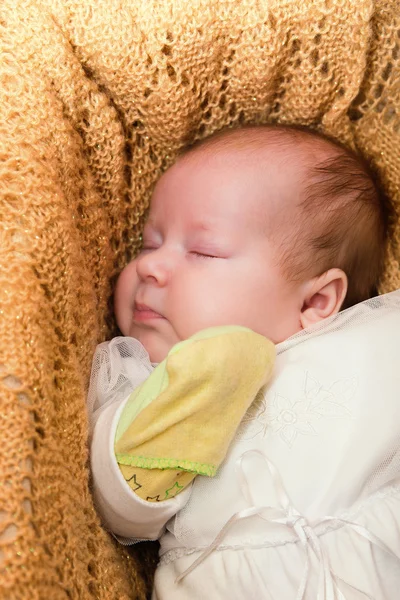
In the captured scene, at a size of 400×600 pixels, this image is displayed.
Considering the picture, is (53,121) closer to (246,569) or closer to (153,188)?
(153,188)

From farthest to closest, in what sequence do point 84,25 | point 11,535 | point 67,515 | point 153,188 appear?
1. point 153,188
2. point 84,25
3. point 67,515
4. point 11,535

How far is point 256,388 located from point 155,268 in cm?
33

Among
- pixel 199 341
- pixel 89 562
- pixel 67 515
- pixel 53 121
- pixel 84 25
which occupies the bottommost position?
pixel 89 562

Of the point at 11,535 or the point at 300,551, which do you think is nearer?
the point at 11,535

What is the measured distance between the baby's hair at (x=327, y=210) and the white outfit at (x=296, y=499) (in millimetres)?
223

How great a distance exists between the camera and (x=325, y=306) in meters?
1.36

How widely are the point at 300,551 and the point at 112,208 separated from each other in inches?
A: 30.4

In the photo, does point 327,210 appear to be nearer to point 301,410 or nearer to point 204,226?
point 204,226

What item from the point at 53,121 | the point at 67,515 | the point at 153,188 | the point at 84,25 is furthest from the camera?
the point at 153,188

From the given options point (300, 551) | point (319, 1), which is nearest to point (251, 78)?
point (319, 1)

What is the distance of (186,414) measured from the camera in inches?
40.4

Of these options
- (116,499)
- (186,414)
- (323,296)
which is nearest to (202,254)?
(323,296)

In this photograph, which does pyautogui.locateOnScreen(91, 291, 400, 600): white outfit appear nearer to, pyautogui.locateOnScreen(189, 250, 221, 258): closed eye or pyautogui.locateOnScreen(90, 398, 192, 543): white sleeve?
pyautogui.locateOnScreen(90, 398, 192, 543): white sleeve

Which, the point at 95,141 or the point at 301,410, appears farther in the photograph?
the point at 95,141
